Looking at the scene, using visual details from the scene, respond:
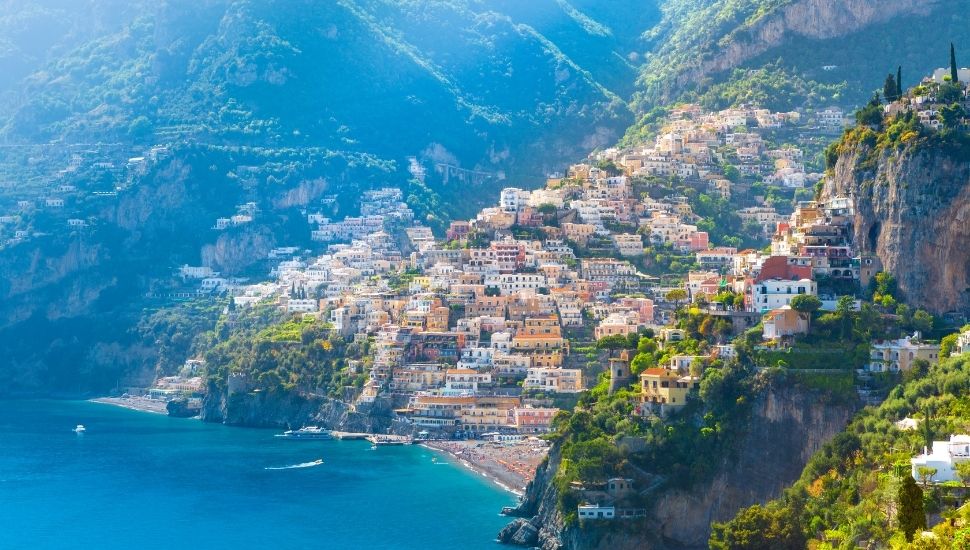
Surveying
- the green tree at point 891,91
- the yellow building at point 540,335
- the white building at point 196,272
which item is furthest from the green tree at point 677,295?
the white building at point 196,272

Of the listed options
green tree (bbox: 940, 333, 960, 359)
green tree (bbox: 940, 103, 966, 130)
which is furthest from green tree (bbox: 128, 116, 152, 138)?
green tree (bbox: 940, 333, 960, 359)

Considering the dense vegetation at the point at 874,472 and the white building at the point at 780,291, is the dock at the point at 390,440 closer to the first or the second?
the white building at the point at 780,291

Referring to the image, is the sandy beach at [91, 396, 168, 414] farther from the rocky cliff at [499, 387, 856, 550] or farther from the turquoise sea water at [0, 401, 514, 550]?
the rocky cliff at [499, 387, 856, 550]

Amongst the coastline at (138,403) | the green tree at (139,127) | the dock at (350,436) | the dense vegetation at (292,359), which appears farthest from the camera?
the green tree at (139,127)

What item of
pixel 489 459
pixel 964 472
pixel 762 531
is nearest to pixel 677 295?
pixel 489 459

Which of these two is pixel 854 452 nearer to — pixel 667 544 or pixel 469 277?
pixel 667 544
